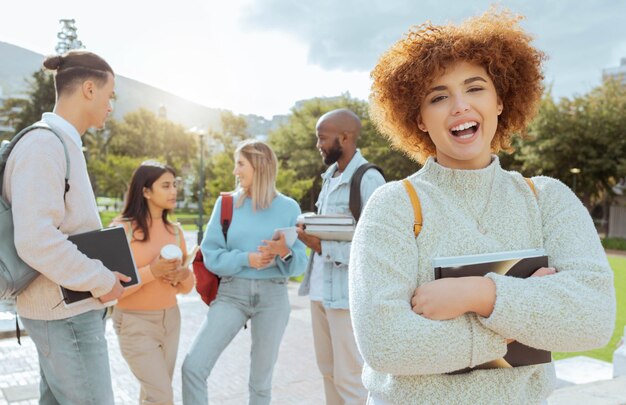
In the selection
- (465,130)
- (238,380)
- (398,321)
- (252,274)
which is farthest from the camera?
(238,380)

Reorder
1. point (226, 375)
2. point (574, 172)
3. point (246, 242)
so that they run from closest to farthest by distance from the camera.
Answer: point (246, 242) → point (226, 375) → point (574, 172)

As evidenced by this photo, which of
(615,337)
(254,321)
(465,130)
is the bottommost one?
(615,337)

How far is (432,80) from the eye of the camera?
5.69 ft

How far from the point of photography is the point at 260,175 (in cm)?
412

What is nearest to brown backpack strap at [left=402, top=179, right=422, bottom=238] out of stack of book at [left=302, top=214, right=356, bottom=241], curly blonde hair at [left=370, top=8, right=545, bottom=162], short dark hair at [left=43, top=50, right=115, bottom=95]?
curly blonde hair at [left=370, top=8, right=545, bottom=162]

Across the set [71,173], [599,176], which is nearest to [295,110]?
[599,176]

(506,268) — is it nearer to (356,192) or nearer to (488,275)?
(488,275)

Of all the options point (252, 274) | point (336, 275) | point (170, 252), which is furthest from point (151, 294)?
point (336, 275)

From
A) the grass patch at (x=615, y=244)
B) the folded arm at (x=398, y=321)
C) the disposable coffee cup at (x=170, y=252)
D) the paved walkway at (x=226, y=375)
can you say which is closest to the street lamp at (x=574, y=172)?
the grass patch at (x=615, y=244)

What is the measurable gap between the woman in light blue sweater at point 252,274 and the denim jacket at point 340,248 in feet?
0.89

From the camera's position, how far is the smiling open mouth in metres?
1.69

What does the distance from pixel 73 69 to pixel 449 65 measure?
1.91m

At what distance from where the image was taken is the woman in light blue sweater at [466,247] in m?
1.46

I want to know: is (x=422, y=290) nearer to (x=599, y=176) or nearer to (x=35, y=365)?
(x=35, y=365)
